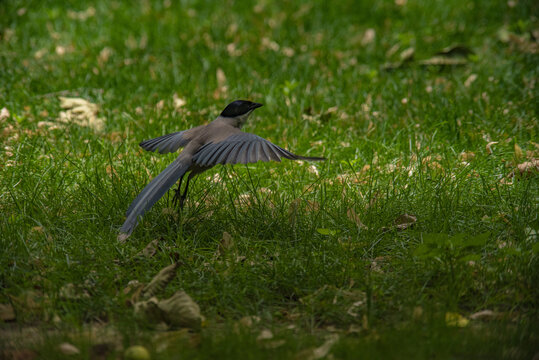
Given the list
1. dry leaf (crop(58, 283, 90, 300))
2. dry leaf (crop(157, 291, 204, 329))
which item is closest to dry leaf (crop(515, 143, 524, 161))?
dry leaf (crop(157, 291, 204, 329))

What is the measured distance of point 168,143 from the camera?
3693mm

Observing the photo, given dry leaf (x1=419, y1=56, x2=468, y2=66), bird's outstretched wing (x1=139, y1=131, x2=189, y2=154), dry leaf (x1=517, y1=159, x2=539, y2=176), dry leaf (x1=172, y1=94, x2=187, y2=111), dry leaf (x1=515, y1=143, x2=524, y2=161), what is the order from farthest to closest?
dry leaf (x1=419, y1=56, x2=468, y2=66) → dry leaf (x1=172, y1=94, x2=187, y2=111) → dry leaf (x1=515, y1=143, x2=524, y2=161) → dry leaf (x1=517, y1=159, x2=539, y2=176) → bird's outstretched wing (x1=139, y1=131, x2=189, y2=154)

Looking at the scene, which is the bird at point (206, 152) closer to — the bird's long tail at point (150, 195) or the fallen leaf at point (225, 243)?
the bird's long tail at point (150, 195)

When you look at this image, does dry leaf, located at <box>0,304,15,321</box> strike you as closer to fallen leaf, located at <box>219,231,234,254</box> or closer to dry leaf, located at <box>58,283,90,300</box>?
dry leaf, located at <box>58,283,90,300</box>

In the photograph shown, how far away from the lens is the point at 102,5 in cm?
838

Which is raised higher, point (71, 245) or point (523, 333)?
point (71, 245)

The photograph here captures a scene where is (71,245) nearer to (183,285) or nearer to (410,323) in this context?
(183,285)

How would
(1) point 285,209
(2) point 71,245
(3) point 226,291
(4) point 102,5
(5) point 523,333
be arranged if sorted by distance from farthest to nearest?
(4) point 102,5, (1) point 285,209, (2) point 71,245, (3) point 226,291, (5) point 523,333

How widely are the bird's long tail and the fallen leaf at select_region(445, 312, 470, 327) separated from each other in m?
1.54

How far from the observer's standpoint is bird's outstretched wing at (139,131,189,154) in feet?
12.0

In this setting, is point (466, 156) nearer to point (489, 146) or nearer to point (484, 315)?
point (489, 146)

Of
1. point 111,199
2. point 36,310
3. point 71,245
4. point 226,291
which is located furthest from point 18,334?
point 111,199

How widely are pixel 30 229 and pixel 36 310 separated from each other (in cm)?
71

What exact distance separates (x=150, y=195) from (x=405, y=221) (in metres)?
1.43
